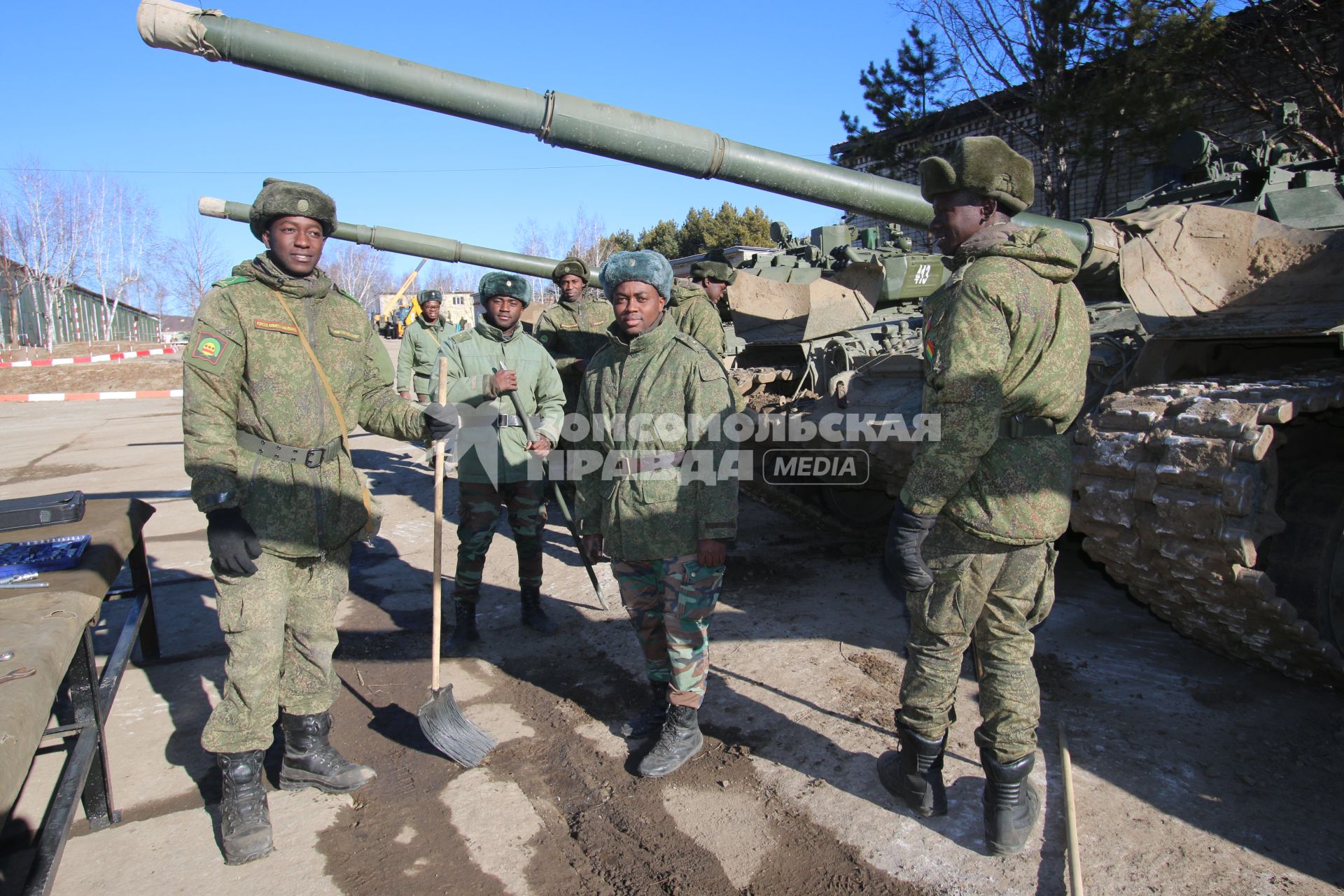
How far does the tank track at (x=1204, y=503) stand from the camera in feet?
9.67

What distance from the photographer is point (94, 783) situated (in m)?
2.82

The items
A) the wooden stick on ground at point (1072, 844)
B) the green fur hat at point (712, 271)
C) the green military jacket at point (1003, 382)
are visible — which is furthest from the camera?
the green fur hat at point (712, 271)

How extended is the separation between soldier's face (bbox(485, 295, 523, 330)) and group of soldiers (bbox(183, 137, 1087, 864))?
134 cm

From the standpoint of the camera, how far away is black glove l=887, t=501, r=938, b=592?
2467mm

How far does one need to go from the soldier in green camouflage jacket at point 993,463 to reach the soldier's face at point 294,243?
1.99 metres

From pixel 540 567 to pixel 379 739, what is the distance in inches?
54.6

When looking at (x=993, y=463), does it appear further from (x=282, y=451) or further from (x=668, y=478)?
(x=282, y=451)

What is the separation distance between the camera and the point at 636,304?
3.15 m

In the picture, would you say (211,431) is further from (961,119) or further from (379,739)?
(961,119)

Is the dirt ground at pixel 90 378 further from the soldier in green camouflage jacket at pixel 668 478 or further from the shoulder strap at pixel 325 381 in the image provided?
the soldier in green camouflage jacket at pixel 668 478

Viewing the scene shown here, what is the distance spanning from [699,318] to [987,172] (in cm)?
295

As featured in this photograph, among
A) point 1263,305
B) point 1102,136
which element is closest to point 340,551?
point 1263,305

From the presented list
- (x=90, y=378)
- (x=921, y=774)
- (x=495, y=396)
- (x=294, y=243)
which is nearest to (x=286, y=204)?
(x=294, y=243)

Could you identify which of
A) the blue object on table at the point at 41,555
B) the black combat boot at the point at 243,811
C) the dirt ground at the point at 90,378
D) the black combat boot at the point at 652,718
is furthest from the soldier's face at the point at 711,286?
the dirt ground at the point at 90,378
